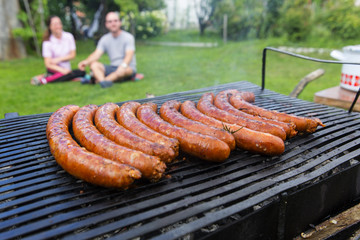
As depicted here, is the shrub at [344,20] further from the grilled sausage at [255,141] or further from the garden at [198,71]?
the grilled sausage at [255,141]

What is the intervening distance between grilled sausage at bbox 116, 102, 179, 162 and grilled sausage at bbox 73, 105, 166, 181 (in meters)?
0.22

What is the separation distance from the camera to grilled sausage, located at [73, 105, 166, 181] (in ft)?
6.92

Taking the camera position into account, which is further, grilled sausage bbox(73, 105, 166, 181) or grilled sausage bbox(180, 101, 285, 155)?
grilled sausage bbox(180, 101, 285, 155)

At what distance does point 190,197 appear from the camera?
2104 millimetres

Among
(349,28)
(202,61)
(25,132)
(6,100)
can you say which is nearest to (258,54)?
(202,61)

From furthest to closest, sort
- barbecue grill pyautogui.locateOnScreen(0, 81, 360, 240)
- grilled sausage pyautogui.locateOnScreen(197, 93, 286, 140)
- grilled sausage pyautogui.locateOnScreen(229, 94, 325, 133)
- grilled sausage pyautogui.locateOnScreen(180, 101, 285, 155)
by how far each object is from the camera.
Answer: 1. grilled sausage pyautogui.locateOnScreen(229, 94, 325, 133)
2. grilled sausage pyautogui.locateOnScreen(197, 93, 286, 140)
3. grilled sausage pyautogui.locateOnScreen(180, 101, 285, 155)
4. barbecue grill pyautogui.locateOnScreen(0, 81, 360, 240)

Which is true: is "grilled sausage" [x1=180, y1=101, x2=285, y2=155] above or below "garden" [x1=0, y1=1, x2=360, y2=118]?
above

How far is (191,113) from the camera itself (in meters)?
3.10

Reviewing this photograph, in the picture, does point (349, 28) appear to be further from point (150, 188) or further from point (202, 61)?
point (150, 188)

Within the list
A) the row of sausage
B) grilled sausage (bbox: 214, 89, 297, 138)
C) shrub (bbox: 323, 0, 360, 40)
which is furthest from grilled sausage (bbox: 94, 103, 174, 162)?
shrub (bbox: 323, 0, 360, 40)

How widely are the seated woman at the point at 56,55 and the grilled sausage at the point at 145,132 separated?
701 cm

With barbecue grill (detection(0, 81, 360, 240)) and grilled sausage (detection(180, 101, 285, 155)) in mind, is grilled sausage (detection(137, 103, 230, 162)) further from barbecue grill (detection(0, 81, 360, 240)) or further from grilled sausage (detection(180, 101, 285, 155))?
grilled sausage (detection(180, 101, 285, 155))

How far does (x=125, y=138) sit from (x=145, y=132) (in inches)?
7.9

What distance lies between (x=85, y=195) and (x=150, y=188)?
505 millimetres
